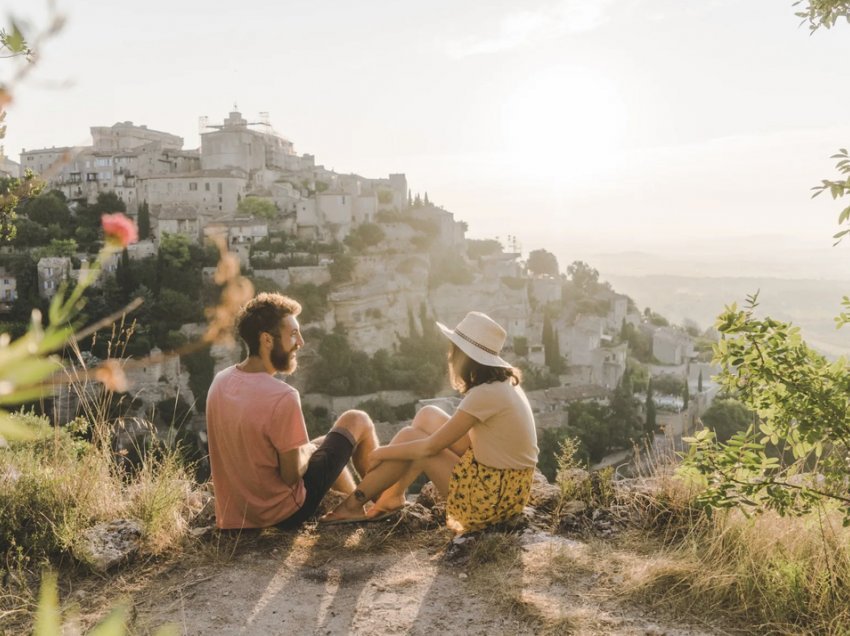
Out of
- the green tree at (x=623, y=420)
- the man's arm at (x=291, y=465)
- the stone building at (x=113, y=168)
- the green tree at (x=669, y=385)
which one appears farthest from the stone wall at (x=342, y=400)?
the man's arm at (x=291, y=465)

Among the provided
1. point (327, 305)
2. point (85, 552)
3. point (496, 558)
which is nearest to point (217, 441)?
point (85, 552)

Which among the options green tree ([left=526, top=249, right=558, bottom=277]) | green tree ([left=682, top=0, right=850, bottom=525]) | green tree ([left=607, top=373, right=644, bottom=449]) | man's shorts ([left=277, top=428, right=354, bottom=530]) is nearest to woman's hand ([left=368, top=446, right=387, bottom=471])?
man's shorts ([left=277, top=428, right=354, bottom=530])

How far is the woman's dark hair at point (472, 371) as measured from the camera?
2.94m

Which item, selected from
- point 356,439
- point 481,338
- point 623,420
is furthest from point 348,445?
point 623,420

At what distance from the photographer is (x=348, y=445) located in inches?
123

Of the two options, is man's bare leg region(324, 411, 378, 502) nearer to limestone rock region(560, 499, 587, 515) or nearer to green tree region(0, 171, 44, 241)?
limestone rock region(560, 499, 587, 515)

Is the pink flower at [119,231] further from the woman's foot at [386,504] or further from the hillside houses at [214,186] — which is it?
the hillside houses at [214,186]

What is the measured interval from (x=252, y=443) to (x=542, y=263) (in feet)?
154

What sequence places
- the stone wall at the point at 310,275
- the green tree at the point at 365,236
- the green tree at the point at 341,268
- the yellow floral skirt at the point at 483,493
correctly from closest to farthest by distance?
1. the yellow floral skirt at the point at 483,493
2. the stone wall at the point at 310,275
3. the green tree at the point at 341,268
4. the green tree at the point at 365,236

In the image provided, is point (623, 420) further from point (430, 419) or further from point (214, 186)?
point (430, 419)

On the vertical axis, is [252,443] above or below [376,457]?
above

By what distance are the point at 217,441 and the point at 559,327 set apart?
1424 inches

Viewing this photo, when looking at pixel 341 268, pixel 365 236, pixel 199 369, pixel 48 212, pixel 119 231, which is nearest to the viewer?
pixel 119 231

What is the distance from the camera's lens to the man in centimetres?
271
